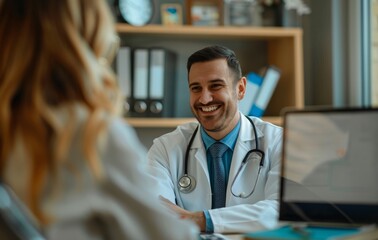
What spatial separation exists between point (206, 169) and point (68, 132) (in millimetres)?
1478

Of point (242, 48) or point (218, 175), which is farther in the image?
point (242, 48)

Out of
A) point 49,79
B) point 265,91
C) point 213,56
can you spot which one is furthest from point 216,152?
point 49,79

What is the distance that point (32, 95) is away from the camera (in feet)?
3.65

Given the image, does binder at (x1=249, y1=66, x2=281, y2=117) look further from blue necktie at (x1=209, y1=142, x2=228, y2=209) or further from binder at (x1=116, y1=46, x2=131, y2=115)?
blue necktie at (x1=209, y1=142, x2=228, y2=209)

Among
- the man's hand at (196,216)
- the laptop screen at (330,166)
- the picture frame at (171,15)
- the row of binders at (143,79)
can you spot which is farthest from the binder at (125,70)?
the laptop screen at (330,166)

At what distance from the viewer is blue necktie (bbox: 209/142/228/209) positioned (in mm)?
2492

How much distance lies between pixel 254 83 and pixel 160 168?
3.75 feet

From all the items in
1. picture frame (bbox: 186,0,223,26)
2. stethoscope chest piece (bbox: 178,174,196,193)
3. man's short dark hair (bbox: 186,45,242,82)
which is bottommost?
stethoscope chest piece (bbox: 178,174,196,193)

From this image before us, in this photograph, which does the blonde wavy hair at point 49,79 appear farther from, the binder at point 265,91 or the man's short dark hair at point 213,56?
the binder at point 265,91

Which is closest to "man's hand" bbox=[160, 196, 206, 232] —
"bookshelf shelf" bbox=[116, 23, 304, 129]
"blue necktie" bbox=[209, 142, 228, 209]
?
"blue necktie" bbox=[209, 142, 228, 209]

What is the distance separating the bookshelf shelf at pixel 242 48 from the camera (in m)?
3.50

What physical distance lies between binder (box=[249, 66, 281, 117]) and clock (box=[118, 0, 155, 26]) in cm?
69

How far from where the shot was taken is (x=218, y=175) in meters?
2.54

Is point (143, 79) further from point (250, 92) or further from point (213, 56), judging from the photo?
point (213, 56)
